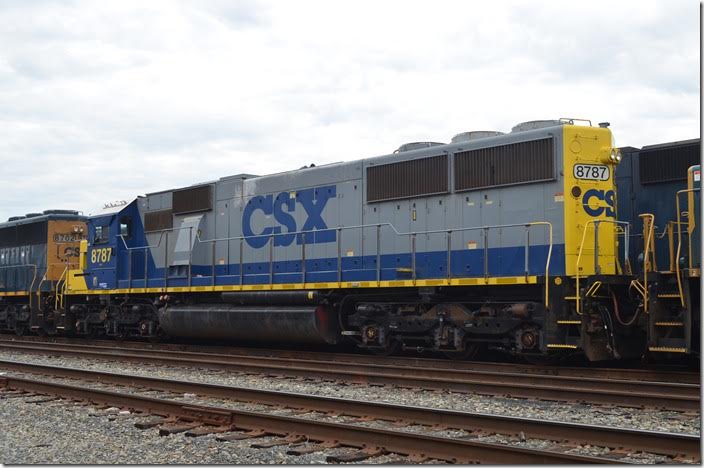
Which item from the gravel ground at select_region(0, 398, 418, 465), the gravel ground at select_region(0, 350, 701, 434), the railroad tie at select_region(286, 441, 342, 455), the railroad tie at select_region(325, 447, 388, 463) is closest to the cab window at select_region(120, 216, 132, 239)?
the gravel ground at select_region(0, 350, 701, 434)

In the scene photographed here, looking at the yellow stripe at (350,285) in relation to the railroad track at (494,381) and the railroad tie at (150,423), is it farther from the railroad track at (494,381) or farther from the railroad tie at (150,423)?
the railroad tie at (150,423)

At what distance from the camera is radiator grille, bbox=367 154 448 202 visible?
1370 centimetres

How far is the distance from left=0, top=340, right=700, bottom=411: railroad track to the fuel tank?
1.82 feet

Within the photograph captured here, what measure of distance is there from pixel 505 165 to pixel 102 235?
11728 millimetres

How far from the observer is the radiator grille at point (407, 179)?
13695mm

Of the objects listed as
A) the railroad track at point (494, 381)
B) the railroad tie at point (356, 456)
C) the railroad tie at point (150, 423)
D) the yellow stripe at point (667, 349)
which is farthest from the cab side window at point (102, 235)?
the railroad tie at point (356, 456)

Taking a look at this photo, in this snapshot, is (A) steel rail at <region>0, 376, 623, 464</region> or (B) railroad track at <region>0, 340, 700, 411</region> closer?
(A) steel rail at <region>0, 376, 623, 464</region>

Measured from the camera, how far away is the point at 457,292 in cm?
1324

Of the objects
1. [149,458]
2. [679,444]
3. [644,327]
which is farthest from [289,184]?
[679,444]

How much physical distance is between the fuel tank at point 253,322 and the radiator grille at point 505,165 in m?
3.85

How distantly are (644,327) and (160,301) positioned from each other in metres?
11.3

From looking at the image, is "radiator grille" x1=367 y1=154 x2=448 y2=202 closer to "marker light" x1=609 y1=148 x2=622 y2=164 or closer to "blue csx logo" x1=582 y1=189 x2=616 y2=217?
"blue csx logo" x1=582 y1=189 x2=616 y2=217

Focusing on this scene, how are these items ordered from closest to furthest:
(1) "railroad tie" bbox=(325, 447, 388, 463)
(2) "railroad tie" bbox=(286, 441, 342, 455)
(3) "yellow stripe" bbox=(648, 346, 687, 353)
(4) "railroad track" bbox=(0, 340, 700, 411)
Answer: (1) "railroad tie" bbox=(325, 447, 388, 463) < (2) "railroad tie" bbox=(286, 441, 342, 455) < (4) "railroad track" bbox=(0, 340, 700, 411) < (3) "yellow stripe" bbox=(648, 346, 687, 353)

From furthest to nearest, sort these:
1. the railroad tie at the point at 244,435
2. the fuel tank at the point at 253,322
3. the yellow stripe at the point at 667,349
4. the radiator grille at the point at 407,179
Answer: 1. the fuel tank at the point at 253,322
2. the radiator grille at the point at 407,179
3. the yellow stripe at the point at 667,349
4. the railroad tie at the point at 244,435
